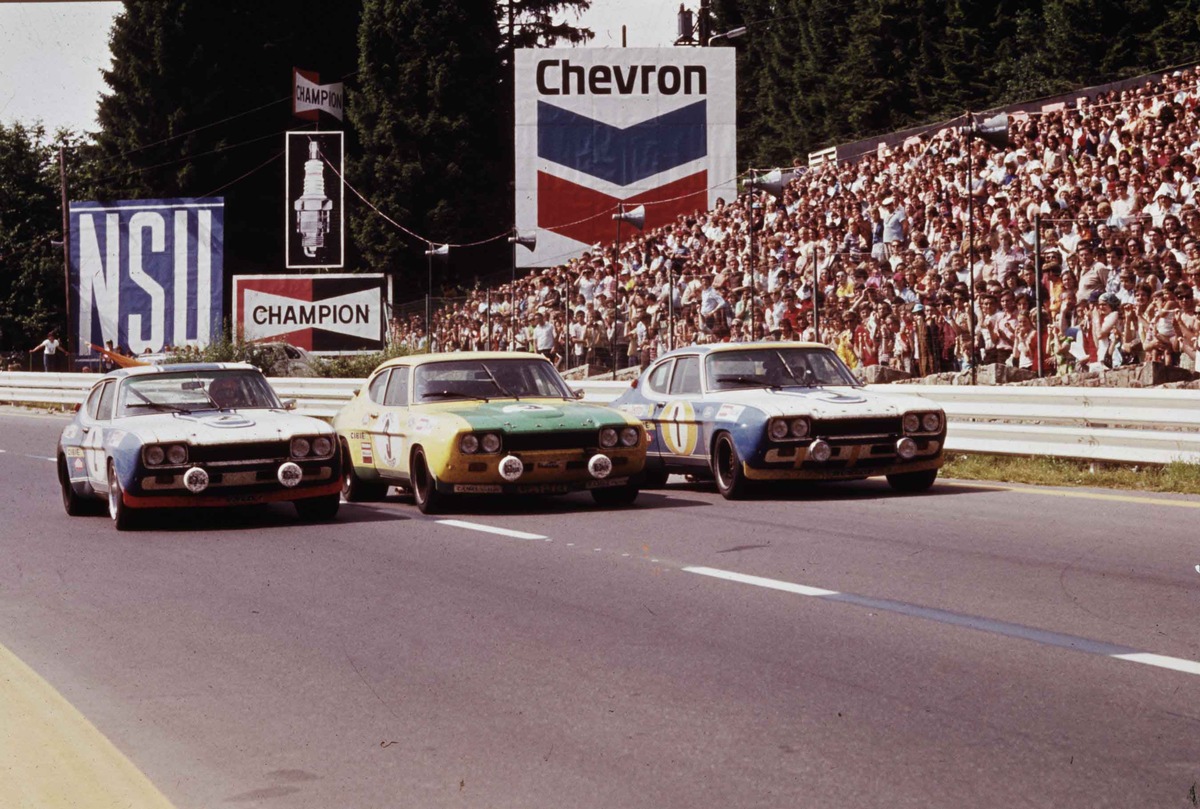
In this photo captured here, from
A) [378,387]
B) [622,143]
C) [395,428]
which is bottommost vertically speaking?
[395,428]

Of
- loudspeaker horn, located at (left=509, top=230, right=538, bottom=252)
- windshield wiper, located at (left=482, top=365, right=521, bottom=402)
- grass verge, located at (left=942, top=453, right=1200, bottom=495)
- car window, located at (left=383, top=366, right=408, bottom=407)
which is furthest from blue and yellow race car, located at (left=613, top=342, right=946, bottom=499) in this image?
loudspeaker horn, located at (left=509, top=230, right=538, bottom=252)

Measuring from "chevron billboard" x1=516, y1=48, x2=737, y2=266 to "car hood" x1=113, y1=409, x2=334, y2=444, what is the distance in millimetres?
34990

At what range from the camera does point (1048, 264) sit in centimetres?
2073

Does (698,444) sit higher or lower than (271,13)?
lower

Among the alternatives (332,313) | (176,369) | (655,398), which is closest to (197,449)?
(176,369)

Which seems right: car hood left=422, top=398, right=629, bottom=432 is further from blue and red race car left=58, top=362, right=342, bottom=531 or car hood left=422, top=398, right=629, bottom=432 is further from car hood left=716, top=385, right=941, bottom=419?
car hood left=716, top=385, right=941, bottom=419

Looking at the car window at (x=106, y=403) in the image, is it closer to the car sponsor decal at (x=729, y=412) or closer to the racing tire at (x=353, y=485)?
the racing tire at (x=353, y=485)

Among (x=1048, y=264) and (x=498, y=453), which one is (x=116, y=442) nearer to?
(x=498, y=453)

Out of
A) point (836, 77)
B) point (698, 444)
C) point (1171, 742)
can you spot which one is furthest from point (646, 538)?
point (836, 77)

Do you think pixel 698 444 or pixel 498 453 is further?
pixel 698 444

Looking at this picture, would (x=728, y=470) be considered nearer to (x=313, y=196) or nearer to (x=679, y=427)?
(x=679, y=427)

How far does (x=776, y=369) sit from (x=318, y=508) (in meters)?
4.20

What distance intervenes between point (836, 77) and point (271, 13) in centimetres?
2373

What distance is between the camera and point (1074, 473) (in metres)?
14.8
